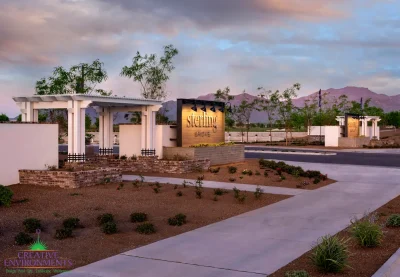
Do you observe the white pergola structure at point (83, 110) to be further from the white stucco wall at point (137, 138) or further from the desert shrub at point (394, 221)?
the desert shrub at point (394, 221)

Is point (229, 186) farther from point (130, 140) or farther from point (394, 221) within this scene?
point (130, 140)

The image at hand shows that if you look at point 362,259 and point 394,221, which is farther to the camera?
point 394,221

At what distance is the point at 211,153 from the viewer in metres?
24.3

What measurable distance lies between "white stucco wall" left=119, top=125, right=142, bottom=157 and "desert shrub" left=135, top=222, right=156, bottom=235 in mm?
13654

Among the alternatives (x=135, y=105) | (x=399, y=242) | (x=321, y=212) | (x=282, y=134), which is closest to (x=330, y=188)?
(x=321, y=212)

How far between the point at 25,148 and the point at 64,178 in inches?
84.6

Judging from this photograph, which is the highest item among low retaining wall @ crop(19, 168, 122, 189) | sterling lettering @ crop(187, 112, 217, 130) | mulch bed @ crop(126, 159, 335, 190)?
sterling lettering @ crop(187, 112, 217, 130)

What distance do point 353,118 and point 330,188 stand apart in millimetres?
34444

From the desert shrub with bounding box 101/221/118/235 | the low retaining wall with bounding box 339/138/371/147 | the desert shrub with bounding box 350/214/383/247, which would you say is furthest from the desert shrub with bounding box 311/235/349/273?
the low retaining wall with bounding box 339/138/371/147

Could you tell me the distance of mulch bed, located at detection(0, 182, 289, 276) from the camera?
9094mm

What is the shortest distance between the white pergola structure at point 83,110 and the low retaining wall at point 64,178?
2.85m

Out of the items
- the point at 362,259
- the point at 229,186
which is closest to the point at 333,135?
the point at 229,186

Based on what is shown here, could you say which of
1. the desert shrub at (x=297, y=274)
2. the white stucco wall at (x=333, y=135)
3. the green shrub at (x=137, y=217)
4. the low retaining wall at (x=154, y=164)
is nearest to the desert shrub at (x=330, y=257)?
the desert shrub at (x=297, y=274)

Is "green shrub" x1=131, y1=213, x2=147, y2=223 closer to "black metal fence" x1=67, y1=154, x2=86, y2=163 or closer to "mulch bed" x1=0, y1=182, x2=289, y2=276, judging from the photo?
"mulch bed" x1=0, y1=182, x2=289, y2=276
